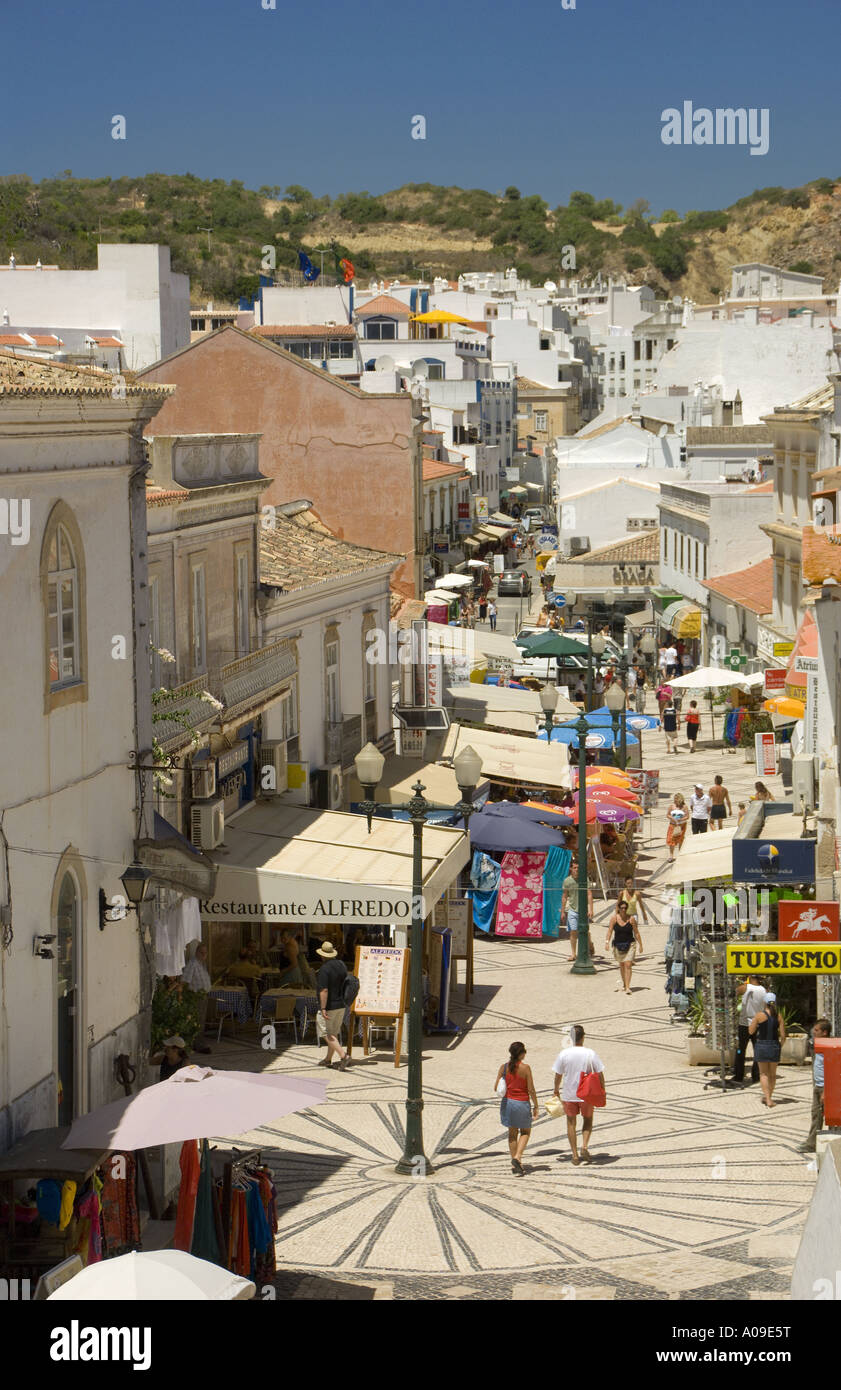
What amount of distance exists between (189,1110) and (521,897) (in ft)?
46.0

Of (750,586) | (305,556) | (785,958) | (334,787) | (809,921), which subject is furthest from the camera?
(750,586)

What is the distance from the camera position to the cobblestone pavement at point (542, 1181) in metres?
12.1

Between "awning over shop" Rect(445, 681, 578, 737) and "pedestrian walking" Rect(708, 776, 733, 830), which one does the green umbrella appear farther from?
"pedestrian walking" Rect(708, 776, 733, 830)

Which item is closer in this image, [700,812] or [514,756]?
[700,812]

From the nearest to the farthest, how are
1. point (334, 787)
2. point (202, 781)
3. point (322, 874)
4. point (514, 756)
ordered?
1. point (322, 874)
2. point (202, 781)
3. point (334, 787)
4. point (514, 756)

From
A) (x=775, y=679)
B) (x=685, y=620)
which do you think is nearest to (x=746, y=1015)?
(x=775, y=679)

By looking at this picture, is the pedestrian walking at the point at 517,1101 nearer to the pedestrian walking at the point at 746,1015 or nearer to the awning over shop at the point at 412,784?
the pedestrian walking at the point at 746,1015

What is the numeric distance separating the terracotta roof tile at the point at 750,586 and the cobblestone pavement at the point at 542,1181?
23.6m

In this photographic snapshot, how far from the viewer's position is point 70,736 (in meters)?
13.9

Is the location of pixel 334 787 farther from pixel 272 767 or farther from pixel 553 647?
pixel 553 647

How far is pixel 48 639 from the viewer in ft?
44.2

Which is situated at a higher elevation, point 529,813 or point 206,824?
point 206,824

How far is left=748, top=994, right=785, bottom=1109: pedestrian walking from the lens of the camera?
661 inches

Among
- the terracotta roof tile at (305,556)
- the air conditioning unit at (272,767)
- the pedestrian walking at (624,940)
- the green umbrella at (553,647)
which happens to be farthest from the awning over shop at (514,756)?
the pedestrian walking at (624,940)
